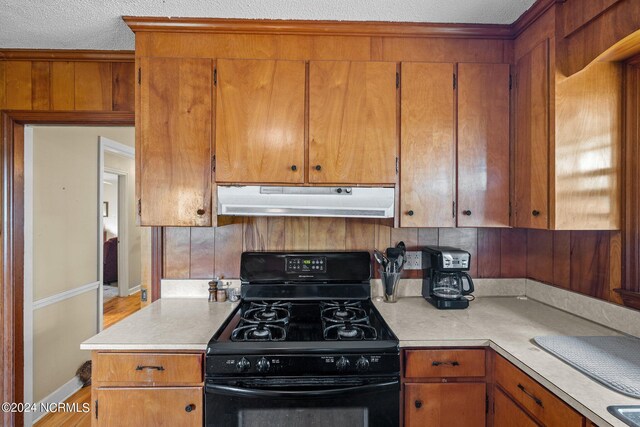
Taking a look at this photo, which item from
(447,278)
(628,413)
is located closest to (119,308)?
(447,278)

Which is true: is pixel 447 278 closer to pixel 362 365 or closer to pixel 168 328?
pixel 362 365

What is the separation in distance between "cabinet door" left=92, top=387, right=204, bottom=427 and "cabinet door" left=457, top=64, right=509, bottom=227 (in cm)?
156

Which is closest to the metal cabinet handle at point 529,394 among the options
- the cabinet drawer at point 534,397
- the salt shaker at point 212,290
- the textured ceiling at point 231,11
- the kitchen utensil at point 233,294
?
the cabinet drawer at point 534,397

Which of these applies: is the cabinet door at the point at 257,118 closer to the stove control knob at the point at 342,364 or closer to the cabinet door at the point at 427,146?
the cabinet door at the point at 427,146

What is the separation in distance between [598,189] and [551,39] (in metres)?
0.73

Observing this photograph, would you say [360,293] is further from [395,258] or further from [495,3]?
[495,3]

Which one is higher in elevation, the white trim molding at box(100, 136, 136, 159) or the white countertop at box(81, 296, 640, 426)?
the white trim molding at box(100, 136, 136, 159)

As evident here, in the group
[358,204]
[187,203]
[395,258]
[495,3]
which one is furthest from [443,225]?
[187,203]

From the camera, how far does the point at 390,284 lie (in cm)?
192

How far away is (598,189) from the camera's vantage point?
148 cm

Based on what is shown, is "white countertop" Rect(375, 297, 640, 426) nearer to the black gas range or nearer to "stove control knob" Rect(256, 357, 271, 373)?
the black gas range

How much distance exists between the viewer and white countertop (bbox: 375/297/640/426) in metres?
0.97

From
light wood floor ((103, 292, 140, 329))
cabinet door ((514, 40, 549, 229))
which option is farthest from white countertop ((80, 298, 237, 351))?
light wood floor ((103, 292, 140, 329))

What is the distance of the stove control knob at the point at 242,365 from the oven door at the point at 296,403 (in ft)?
0.14
